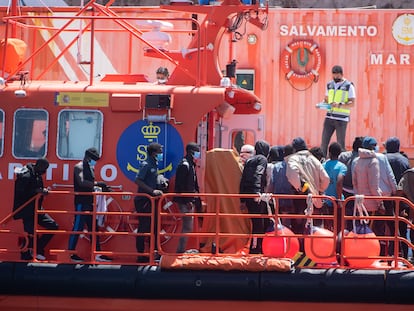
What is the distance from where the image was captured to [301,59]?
14008mm

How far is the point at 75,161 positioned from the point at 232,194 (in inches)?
71.3

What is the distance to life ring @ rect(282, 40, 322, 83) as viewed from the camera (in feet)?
46.0

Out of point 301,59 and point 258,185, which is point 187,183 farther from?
point 301,59

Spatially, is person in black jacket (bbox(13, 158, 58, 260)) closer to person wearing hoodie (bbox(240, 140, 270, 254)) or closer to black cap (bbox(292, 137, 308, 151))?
person wearing hoodie (bbox(240, 140, 270, 254))

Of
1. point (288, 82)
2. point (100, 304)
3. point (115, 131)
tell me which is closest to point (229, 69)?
point (115, 131)

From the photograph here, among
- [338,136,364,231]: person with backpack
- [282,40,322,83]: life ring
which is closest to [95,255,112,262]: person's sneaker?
[338,136,364,231]: person with backpack

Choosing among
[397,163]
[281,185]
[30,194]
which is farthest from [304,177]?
[30,194]

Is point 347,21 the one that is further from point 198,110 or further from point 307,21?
point 198,110

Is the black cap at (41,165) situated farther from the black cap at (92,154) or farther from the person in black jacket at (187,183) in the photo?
the person in black jacket at (187,183)

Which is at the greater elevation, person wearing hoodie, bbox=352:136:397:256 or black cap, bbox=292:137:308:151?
black cap, bbox=292:137:308:151

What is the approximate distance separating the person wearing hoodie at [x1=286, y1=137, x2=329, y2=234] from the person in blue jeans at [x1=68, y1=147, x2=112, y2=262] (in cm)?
211

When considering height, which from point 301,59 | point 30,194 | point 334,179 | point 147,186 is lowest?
point 30,194

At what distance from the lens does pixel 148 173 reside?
8.70m

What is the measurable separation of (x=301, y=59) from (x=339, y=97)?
2.55 m
